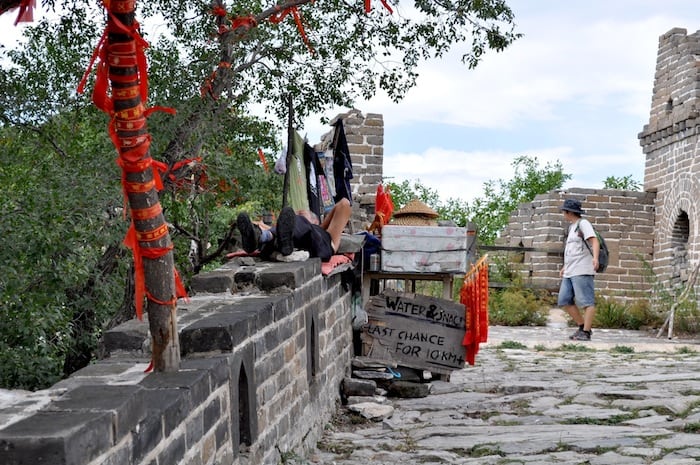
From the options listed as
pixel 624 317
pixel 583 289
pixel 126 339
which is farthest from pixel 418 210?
pixel 624 317

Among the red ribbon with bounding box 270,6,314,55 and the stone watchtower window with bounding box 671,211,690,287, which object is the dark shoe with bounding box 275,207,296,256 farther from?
the stone watchtower window with bounding box 671,211,690,287

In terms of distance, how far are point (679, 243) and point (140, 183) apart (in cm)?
1740

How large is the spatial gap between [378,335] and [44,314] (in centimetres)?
319

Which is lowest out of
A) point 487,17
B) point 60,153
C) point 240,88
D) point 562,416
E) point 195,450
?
point 562,416

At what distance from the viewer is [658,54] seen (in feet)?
66.6

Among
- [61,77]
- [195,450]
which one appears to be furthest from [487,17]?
[195,450]

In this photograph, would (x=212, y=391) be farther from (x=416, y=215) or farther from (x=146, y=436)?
(x=416, y=215)

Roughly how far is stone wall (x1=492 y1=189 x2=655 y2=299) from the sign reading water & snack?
11349 mm

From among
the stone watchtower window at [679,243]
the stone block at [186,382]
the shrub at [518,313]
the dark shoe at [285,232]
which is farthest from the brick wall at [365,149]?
the stone watchtower window at [679,243]

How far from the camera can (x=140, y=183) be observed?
362 cm

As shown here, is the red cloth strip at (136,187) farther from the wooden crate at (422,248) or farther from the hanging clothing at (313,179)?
the hanging clothing at (313,179)

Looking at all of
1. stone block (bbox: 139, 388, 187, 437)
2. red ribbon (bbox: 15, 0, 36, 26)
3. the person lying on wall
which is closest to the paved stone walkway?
the person lying on wall

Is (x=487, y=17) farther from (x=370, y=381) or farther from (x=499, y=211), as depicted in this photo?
(x=499, y=211)

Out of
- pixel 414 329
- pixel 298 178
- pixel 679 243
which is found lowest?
pixel 414 329
